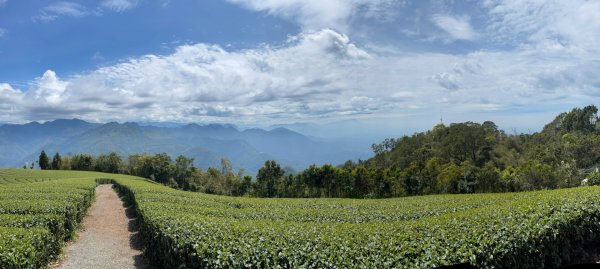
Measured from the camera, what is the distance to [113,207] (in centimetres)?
3434

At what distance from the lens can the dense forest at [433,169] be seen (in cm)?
6575

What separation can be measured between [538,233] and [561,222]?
9.18 feet

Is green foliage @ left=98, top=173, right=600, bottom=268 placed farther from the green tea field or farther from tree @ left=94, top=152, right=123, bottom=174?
tree @ left=94, top=152, right=123, bottom=174

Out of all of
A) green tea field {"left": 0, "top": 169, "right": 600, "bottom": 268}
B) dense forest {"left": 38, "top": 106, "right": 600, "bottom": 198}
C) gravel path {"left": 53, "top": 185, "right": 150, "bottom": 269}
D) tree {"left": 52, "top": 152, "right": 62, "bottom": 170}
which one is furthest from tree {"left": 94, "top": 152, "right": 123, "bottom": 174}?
green tea field {"left": 0, "top": 169, "right": 600, "bottom": 268}

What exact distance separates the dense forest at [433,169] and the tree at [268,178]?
221 millimetres

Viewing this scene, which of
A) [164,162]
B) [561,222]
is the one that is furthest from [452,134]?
[561,222]

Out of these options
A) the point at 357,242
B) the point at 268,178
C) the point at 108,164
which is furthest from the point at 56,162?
the point at 357,242

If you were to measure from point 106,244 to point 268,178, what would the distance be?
215 ft

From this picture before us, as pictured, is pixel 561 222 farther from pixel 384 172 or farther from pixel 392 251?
pixel 384 172

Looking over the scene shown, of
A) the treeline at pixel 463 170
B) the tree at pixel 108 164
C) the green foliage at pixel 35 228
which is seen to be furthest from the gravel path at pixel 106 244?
the tree at pixel 108 164

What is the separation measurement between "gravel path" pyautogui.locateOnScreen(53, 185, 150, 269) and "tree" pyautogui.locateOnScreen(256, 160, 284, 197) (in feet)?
172

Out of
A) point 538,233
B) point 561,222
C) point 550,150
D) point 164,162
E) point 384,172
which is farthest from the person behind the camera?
point 164,162

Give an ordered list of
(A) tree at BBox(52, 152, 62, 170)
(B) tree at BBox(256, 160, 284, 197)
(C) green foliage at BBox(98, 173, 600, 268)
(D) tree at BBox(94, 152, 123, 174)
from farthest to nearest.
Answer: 1. (D) tree at BBox(94, 152, 123, 174)
2. (A) tree at BBox(52, 152, 62, 170)
3. (B) tree at BBox(256, 160, 284, 197)
4. (C) green foliage at BBox(98, 173, 600, 268)

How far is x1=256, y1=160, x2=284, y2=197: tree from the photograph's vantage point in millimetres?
83369
